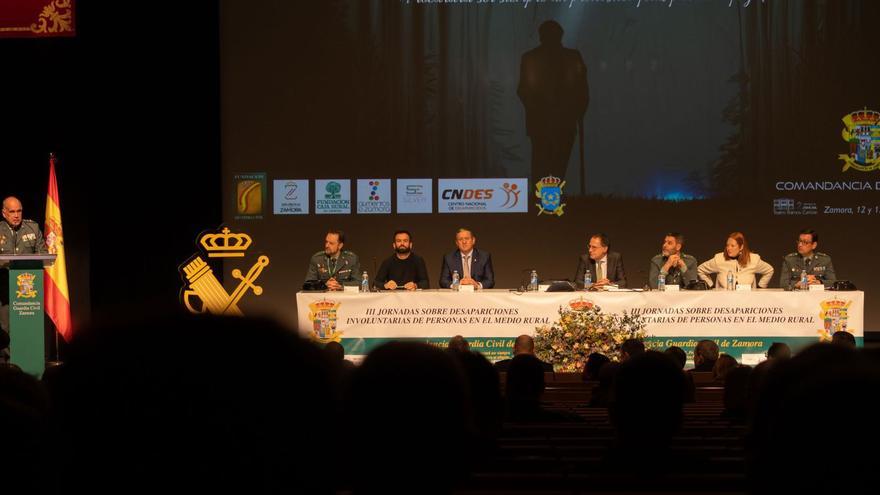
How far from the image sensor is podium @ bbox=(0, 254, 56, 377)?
6445 mm

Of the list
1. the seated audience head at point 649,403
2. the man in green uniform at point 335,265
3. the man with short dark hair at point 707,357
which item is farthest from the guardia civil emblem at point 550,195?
the seated audience head at point 649,403

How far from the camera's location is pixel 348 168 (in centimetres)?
991

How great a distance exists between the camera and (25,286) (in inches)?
256

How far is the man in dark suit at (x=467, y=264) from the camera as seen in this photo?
848cm

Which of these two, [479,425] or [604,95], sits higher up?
[604,95]

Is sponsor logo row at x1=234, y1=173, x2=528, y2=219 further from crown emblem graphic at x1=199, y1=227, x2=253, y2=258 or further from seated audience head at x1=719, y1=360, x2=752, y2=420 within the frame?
seated audience head at x1=719, y1=360, x2=752, y2=420

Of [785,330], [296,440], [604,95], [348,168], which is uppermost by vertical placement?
[604,95]

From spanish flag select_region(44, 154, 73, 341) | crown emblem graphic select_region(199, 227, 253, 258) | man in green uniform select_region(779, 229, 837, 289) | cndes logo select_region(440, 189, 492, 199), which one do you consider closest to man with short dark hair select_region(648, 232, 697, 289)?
man in green uniform select_region(779, 229, 837, 289)

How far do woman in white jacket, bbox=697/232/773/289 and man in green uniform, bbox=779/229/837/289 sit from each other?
0.67 ft

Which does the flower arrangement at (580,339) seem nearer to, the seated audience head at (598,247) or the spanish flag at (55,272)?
the seated audience head at (598,247)

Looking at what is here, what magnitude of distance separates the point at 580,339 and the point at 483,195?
3.12m

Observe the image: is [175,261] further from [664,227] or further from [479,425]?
[479,425]

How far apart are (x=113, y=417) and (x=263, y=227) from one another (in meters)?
9.63

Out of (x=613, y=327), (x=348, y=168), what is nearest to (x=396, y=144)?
(x=348, y=168)
